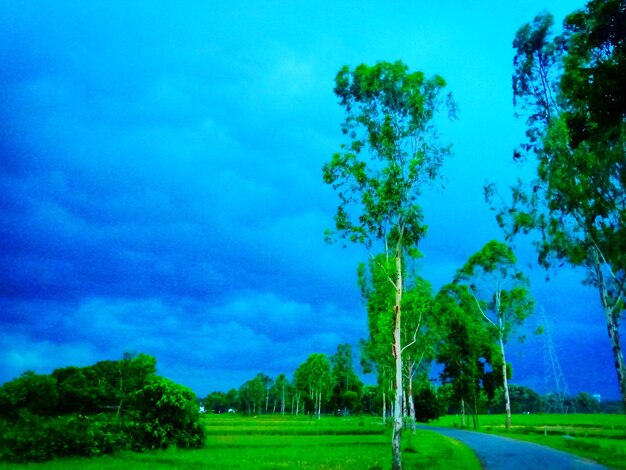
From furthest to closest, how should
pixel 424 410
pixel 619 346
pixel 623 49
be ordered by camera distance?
A: 1. pixel 424 410
2. pixel 619 346
3. pixel 623 49

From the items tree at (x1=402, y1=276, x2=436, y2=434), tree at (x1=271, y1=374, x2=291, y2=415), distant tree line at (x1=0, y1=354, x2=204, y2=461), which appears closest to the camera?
distant tree line at (x1=0, y1=354, x2=204, y2=461)

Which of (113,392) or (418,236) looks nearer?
(418,236)

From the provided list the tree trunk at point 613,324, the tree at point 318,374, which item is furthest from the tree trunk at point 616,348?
the tree at point 318,374

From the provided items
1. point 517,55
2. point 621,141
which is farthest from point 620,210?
point 517,55

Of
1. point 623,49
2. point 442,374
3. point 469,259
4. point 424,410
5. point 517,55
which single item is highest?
point 517,55

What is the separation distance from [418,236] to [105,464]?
75.8 feet

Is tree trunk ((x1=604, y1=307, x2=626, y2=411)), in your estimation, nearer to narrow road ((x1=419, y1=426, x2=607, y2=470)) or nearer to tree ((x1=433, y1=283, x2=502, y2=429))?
narrow road ((x1=419, y1=426, x2=607, y2=470))

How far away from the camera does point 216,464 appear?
2683 centimetres

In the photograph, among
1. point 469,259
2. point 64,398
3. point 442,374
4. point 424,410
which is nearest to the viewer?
point 469,259

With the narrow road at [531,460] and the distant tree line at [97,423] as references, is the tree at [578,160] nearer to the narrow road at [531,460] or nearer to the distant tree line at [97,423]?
the narrow road at [531,460]

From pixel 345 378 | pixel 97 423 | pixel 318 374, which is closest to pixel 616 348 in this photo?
pixel 97 423

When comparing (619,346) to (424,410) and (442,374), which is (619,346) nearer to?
(442,374)

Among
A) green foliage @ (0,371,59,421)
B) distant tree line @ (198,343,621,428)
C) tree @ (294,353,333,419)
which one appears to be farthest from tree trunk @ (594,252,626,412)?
tree @ (294,353,333,419)

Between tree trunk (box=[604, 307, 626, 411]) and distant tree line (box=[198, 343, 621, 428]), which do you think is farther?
distant tree line (box=[198, 343, 621, 428])
